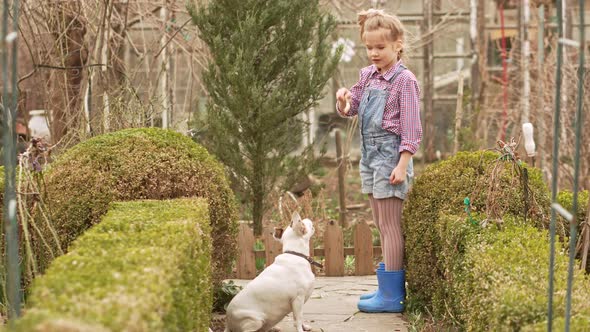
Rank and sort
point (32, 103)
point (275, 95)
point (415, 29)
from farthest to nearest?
point (415, 29), point (32, 103), point (275, 95)

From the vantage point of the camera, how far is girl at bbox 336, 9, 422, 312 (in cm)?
606

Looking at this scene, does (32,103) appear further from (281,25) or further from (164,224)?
(164,224)

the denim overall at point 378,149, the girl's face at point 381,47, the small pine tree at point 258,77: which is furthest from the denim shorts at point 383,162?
the small pine tree at point 258,77

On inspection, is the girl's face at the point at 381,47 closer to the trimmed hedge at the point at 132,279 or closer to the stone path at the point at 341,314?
the stone path at the point at 341,314

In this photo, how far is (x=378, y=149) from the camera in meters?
6.15

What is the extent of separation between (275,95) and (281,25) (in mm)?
718

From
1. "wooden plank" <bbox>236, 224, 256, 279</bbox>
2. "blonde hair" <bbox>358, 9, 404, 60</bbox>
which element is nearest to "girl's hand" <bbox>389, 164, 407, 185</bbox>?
"blonde hair" <bbox>358, 9, 404, 60</bbox>

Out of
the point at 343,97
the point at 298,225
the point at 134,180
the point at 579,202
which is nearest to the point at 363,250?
the point at 343,97

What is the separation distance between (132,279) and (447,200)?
3067 mm

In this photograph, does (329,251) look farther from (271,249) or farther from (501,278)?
(501,278)

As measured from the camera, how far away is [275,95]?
841cm

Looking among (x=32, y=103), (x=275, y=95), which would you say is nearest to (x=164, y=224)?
(x=275, y=95)

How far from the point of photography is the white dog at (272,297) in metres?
5.29

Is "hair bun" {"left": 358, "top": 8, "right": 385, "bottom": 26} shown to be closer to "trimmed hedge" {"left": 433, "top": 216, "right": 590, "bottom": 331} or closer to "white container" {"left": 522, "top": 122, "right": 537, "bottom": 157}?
"white container" {"left": 522, "top": 122, "right": 537, "bottom": 157}
